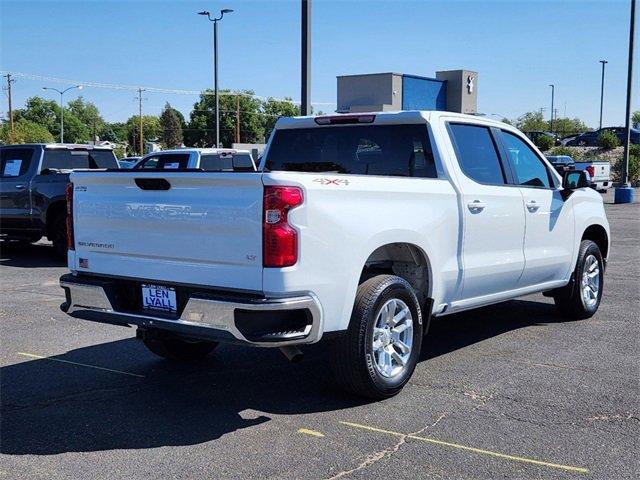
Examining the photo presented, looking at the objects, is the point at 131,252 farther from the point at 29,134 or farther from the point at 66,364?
the point at 29,134

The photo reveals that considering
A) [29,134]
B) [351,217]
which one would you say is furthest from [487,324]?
[29,134]

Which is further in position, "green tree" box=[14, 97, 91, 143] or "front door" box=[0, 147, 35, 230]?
"green tree" box=[14, 97, 91, 143]

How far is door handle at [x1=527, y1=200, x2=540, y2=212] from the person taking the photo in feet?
22.2

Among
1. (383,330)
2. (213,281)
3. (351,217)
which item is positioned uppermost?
(351,217)

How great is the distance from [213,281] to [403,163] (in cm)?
222

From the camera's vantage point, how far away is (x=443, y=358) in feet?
20.8

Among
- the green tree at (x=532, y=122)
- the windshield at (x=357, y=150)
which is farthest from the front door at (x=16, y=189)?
the green tree at (x=532, y=122)

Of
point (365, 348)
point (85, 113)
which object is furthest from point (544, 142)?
point (85, 113)

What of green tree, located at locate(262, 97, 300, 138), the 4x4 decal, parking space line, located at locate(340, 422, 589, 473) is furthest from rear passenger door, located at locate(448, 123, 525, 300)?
green tree, located at locate(262, 97, 300, 138)

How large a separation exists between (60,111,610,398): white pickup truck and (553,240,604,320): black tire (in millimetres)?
801

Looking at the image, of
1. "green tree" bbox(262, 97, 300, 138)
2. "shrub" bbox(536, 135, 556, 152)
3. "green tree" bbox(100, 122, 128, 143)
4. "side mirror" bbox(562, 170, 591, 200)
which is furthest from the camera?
"green tree" bbox(100, 122, 128, 143)

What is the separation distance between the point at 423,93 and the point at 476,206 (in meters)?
15.5

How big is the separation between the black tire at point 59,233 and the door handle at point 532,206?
9151 mm

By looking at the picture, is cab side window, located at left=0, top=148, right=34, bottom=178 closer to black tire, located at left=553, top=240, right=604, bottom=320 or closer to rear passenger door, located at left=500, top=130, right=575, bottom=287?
rear passenger door, located at left=500, top=130, right=575, bottom=287
